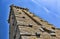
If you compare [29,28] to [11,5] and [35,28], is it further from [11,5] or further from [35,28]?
[11,5]

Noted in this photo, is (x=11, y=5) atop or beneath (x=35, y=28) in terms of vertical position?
atop

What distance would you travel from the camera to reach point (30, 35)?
11.2m

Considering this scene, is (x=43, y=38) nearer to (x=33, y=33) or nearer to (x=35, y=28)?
(x=33, y=33)

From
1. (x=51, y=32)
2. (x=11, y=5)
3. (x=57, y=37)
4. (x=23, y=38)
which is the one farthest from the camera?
(x=11, y=5)

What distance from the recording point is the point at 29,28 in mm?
12539

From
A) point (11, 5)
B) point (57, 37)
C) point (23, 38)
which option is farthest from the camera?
point (11, 5)

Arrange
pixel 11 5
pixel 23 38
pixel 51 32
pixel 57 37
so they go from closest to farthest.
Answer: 1. pixel 23 38
2. pixel 57 37
3. pixel 51 32
4. pixel 11 5

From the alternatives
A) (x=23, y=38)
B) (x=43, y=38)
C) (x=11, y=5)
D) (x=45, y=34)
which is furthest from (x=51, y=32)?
(x=11, y=5)

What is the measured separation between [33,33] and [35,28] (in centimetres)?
119

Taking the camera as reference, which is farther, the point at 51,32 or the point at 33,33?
the point at 51,32

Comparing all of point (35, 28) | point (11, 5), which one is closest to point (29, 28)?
point (35, 28)

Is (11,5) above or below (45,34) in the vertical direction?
above

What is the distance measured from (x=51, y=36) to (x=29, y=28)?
5.67 feet

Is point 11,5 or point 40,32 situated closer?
point 40,32
